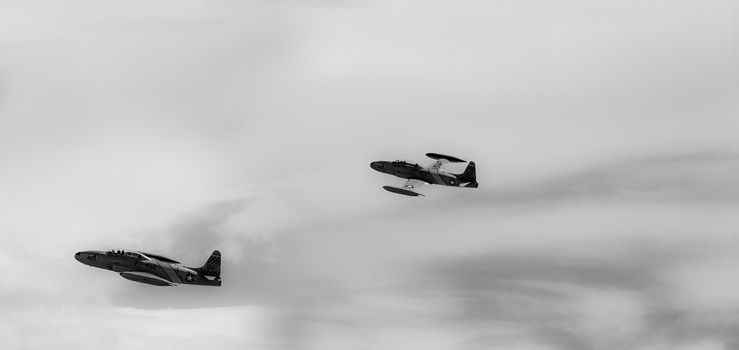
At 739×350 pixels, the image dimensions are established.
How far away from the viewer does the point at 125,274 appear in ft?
641

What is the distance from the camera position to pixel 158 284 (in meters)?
196

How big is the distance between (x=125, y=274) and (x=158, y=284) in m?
6.54
